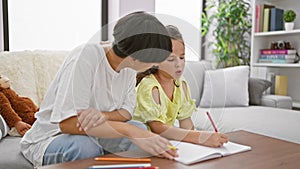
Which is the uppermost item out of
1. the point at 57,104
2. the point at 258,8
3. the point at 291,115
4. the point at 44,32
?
the point at 258,8

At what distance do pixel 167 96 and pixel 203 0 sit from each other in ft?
8.26

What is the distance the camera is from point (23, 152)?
105 cm

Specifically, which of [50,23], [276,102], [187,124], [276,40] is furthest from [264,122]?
[50,23]

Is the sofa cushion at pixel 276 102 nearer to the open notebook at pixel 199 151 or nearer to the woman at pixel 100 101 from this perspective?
the open notebook at pixel 199 151

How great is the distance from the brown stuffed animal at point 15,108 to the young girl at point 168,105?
0.60 m

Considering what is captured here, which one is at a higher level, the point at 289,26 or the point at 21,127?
the point at 289,26

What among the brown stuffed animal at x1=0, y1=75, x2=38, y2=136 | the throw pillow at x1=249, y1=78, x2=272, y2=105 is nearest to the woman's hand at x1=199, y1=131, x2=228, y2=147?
the brown stuffed animal at x1=0, y1=75, x2=38, y2=136

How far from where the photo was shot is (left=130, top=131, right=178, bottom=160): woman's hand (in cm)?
81

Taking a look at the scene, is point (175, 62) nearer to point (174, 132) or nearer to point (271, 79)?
point (174, 132)

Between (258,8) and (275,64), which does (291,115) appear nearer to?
(275,64)

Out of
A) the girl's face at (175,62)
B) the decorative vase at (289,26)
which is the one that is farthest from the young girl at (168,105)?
the decorative vase at (289,26)

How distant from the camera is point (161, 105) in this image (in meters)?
0.96

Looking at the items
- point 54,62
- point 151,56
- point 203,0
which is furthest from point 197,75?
point 203,0

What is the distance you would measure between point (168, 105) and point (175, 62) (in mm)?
212
